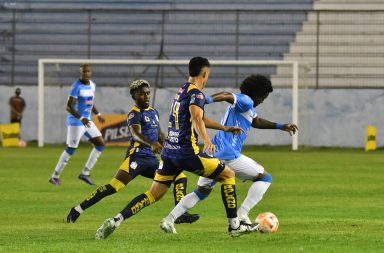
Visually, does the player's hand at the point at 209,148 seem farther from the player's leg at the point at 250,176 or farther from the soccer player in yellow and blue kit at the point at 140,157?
the soccer player in yellow and blue kit at the point at 140,157

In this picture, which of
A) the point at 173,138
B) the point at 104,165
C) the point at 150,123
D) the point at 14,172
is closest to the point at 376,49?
the point at 104,165

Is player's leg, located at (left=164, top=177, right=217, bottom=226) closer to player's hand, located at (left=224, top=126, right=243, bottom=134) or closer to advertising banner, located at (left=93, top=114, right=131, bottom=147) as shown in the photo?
player's hand, located at (left=224, top=126, right=243, bottom=134)

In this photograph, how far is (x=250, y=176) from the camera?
43.0 feet

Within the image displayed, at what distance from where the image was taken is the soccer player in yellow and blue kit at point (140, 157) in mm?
14398

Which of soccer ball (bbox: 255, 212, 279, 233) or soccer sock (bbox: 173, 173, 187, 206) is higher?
soccer sock (bbox: 173, 173, 187, 206)

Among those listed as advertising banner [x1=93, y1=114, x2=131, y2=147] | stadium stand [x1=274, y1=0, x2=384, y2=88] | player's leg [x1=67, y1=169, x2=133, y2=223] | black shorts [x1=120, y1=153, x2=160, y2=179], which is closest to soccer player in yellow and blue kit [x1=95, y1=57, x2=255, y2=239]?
player's leg [x1=67, y1=169, x2=133, y2=223]

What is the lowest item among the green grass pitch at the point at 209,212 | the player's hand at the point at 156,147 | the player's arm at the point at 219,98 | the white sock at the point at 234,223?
the green grass pitch at the point at 209,212

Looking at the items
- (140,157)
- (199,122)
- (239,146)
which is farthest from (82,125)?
(199,122)

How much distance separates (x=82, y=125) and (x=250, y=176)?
31.3 ft

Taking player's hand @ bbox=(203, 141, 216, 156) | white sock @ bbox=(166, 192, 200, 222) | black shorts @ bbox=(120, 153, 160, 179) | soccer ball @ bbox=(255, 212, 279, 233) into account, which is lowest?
soccer ball @ bbox=(255, 212, 279, 233)

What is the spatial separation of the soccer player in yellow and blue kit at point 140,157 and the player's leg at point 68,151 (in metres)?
6.61

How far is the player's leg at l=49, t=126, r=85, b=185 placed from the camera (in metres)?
21.5

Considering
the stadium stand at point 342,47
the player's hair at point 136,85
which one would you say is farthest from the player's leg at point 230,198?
the stadium stand at point 342,47

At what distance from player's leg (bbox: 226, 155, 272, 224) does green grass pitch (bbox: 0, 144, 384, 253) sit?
40cm
